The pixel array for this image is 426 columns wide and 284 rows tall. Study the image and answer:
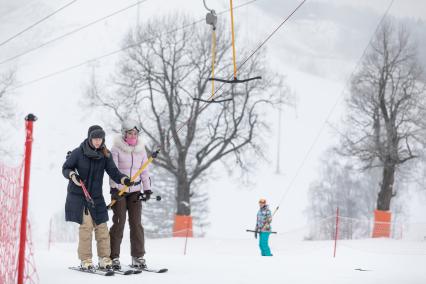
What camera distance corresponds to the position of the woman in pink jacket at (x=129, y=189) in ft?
23.4

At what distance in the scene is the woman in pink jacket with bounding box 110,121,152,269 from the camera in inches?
281

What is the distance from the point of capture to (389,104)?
23969mm

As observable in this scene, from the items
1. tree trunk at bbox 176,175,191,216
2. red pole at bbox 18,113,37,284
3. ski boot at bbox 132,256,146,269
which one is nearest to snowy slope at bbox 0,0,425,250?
tree trunk at bbox 176,175,191,216

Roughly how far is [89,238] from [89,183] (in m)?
0.61

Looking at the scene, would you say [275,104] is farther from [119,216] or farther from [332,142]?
[332,142]

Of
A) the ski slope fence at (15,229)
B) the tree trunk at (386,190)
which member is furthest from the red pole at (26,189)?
the tree trunk at (386,190)

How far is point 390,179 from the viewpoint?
23172 millimetres

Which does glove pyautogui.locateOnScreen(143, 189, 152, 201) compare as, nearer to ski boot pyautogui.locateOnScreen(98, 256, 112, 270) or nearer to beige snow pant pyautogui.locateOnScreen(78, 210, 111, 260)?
beige snow pant pyautogui.locateOnScreen(78, 210, 111, 260)

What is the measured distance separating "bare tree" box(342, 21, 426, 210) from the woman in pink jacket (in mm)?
16968

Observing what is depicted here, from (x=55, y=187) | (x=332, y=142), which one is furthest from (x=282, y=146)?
(x=55, y=187)

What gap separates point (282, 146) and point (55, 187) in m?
22.8

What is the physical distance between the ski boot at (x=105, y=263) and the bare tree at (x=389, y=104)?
17.5m

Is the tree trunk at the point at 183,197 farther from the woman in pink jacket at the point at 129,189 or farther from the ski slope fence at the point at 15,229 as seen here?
the woman in pink jacket at the point at 129,189

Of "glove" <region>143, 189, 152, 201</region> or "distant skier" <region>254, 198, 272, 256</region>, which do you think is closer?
"glove" <region>143, 189, 152, 201</region>
